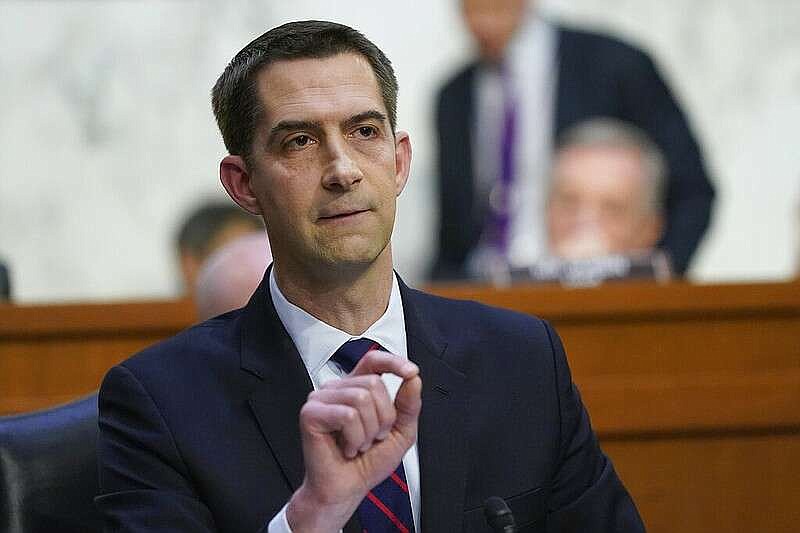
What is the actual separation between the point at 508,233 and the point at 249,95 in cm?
304

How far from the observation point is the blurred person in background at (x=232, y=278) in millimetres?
2336

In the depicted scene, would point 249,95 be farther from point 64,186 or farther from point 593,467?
point 64,186

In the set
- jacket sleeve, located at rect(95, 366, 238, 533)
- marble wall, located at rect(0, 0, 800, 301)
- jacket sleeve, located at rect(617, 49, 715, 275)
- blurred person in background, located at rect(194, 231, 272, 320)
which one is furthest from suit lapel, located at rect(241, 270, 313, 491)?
marble wall, located at rect(0, 0, 800, 301)

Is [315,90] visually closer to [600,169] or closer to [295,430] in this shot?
[295,430]

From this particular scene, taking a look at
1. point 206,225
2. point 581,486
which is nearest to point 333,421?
point 581,486

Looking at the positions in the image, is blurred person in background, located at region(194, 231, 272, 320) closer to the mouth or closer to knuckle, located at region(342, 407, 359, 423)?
the mouth

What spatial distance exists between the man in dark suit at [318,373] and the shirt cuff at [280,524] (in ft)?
0.18

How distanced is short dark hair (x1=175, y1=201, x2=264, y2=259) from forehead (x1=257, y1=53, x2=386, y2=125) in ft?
8.52

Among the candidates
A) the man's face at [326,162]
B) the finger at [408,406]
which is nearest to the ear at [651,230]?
the man's face at [326,162]

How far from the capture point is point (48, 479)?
187cm

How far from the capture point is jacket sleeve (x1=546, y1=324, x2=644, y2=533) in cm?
164

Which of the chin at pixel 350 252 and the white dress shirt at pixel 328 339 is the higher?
the chin at pixel 350 252

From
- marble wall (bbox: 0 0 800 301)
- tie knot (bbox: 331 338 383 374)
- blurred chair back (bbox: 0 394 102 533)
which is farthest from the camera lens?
marble wall (bbox: 0 0 800 301)

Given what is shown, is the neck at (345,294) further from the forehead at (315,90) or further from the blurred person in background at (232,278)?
the blurred person in background at (232,278)
